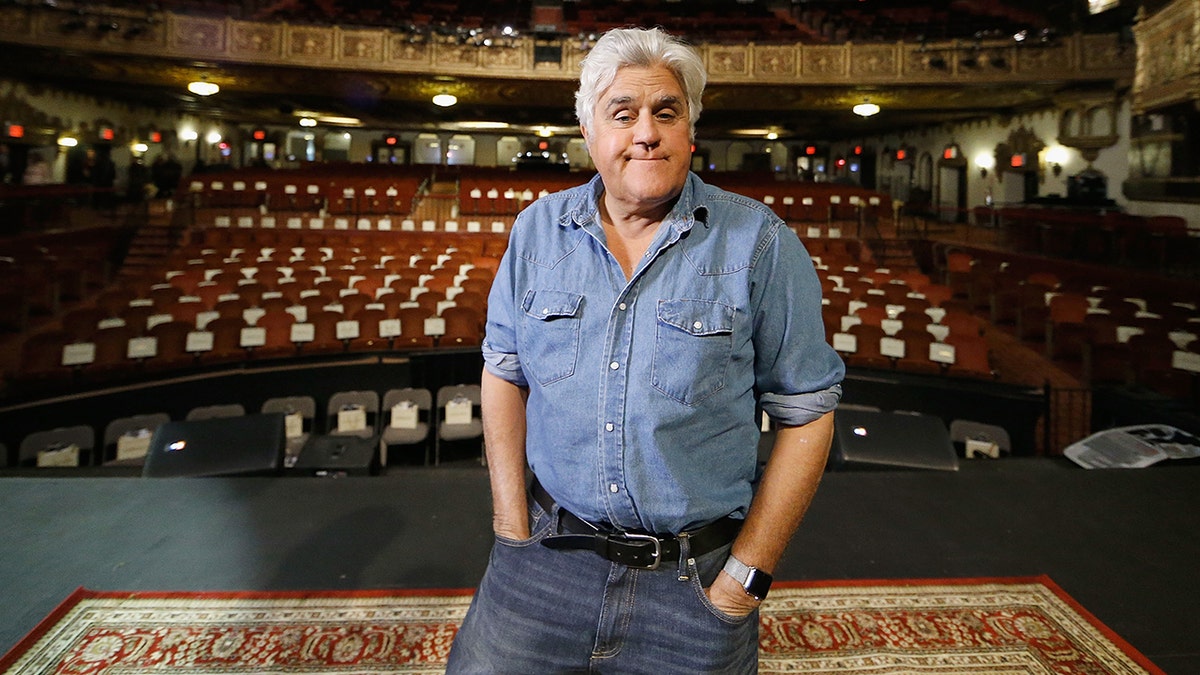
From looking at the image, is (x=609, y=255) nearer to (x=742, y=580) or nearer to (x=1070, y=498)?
(x=742, y=580)

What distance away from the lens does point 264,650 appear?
1.94m

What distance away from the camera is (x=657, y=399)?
3.56 feet

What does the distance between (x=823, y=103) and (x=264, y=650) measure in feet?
50.8

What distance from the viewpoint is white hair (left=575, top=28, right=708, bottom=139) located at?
3.67 ft

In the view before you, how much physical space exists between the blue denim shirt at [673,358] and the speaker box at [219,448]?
2.40m

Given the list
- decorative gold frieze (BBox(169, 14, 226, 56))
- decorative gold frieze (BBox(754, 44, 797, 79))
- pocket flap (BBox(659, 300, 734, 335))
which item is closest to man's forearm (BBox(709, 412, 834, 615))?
pocket flap (BBox(659, 300, 734, 335))

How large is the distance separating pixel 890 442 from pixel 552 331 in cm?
271

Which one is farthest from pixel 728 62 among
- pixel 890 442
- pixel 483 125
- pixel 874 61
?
pixel 890 442

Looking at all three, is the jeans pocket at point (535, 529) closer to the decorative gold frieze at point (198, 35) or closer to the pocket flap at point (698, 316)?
the pocket flap at point (698, 316)

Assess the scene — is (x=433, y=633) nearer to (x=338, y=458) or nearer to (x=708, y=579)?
(x=708, y=579)

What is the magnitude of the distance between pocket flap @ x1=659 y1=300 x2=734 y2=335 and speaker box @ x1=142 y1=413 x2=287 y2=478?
2638 mm

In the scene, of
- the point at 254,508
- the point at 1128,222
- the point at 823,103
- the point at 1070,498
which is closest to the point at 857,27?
the point at 823,103

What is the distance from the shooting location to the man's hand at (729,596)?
3.70 ft

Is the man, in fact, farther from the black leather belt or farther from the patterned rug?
the patterned rug
